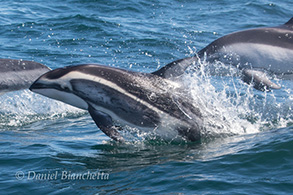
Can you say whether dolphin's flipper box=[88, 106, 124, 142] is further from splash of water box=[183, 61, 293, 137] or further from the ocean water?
splash of water box=[183, 61, 293, 137]

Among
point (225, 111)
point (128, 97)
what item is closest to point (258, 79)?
point (225, 111)

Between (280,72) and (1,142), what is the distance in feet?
18.6

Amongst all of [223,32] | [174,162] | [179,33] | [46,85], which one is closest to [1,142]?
[46,85]

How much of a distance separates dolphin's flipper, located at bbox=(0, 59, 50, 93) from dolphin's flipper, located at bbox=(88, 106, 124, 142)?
7.65 ft

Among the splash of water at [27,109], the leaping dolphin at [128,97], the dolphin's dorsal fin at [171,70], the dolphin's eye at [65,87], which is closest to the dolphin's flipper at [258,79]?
the leaping dolphin at [128,97]

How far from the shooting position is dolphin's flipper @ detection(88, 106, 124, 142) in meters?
7.24

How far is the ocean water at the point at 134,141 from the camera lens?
19.2ft

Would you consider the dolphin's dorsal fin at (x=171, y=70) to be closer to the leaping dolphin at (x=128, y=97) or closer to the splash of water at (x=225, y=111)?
the leaping dolphin at (x=128, y=97)

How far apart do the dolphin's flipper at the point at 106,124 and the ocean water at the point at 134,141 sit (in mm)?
336

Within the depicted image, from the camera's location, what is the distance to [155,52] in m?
15.9

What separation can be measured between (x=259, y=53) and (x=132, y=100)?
10.6ft

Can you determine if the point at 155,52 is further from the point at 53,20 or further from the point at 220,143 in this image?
the point at 220,143

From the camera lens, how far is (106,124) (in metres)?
7.38

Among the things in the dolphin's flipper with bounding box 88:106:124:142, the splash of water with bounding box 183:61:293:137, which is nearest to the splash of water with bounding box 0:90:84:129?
the dolphin's flipper with bounding box 88:106:124:142
